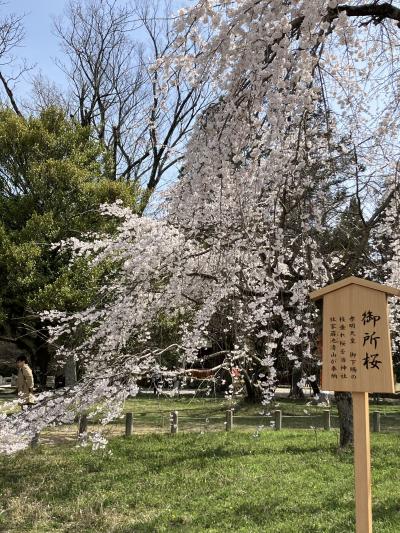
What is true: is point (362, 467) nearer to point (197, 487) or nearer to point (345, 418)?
point (197, 487)

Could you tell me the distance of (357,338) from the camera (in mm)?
2994

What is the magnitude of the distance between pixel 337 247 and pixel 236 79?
10.4ft

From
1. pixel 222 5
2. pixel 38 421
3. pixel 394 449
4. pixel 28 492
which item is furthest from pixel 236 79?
pixel 394 449

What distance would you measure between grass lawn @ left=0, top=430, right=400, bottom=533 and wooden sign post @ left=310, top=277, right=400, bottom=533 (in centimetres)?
154

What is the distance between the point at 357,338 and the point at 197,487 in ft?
10.9

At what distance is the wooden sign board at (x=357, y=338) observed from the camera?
291 cm

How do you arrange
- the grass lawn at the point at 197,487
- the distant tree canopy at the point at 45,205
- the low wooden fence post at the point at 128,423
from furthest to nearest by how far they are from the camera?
the distant tree canopy at the point at 45,205 < the low wooden fence post at the point at 128,423 < the grass lawn at the point at 197,487

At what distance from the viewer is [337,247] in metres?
5.94

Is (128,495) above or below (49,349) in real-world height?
below

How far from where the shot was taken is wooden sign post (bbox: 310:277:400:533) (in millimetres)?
2898

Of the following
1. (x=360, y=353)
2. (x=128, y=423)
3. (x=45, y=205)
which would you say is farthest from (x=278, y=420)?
(x=360, y=353)

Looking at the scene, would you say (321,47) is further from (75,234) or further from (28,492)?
(75,234)

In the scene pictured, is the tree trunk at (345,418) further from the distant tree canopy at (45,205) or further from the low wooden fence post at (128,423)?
the distant tree canopy at (45,205)

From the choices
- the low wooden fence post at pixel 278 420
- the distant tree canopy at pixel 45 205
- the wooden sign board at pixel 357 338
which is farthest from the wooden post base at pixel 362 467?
the distant tree canopy at pixel 45 205
